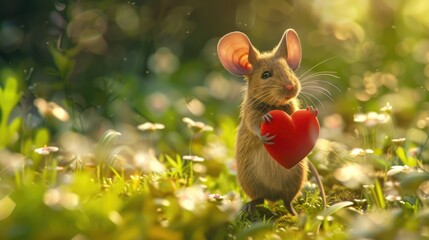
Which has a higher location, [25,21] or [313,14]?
[313,14]

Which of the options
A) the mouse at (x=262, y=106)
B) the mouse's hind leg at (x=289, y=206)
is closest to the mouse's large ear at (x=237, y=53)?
the mouse at (x=262, y=106)

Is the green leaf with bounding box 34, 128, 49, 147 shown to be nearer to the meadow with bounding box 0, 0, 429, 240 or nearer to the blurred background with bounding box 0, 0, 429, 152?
the meadow with bounding box 0, 0, 429, 240

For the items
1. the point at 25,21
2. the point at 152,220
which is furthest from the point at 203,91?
the point at 152,220

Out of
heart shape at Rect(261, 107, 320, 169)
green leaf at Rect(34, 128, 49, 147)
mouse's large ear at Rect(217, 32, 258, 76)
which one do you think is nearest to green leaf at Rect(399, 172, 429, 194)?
heart shape at Rect(261, 107, 320, 169)

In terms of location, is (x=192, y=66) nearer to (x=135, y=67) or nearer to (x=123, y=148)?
(x=135, y=67)

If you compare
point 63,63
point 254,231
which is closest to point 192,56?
point 63,63
